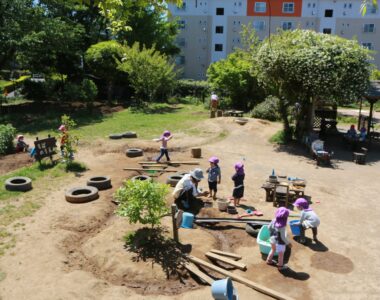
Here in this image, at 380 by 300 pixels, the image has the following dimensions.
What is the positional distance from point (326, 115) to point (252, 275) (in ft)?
60.6

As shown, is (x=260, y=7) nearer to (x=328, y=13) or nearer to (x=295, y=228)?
(x=328, y=13)

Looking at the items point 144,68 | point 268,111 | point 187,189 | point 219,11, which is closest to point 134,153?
point 187,189

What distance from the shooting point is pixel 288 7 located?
51.0 m

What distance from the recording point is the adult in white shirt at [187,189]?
1108 centimetres

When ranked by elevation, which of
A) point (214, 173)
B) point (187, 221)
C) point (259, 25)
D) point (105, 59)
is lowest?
point (187, 221)

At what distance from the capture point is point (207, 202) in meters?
11.6

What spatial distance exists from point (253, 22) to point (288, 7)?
4.84m

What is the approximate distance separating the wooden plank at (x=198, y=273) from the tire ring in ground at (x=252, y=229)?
7.31 feet

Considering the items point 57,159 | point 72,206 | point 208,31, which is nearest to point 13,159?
point 57,159

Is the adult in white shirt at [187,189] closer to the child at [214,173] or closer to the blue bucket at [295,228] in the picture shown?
the child at [214,173]

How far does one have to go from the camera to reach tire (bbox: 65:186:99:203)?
11.4 meters

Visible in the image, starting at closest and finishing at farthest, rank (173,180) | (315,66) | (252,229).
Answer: (252,229), (173,180), (315,66)

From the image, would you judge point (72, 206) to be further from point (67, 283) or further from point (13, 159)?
point (13, 159)

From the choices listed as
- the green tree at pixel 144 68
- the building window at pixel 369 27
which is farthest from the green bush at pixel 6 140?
the building window at pixel 369 27
